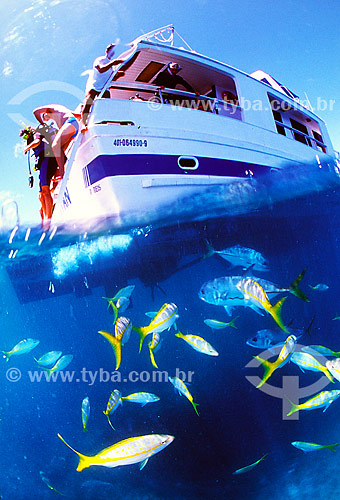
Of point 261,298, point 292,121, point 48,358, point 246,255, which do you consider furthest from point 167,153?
point 292,121

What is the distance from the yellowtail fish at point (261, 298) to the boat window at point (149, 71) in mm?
9036

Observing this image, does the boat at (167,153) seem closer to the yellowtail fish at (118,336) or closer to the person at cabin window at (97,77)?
the person at cabin window at (97,77)

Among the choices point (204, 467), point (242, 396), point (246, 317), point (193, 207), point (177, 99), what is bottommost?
point (204, 467)

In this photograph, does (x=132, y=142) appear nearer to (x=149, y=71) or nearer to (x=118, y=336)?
(x=118, y=336)

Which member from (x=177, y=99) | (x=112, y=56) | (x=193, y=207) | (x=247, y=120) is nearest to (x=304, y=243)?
(x=247, y=120)

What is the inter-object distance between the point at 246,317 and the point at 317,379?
18.4 feet

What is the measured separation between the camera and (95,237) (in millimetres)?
7691

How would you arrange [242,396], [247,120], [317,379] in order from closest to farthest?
[247,120] < [317,379] < [242,396]

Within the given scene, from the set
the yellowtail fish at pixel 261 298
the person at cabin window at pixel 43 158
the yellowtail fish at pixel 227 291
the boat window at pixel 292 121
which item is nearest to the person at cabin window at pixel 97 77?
the person at cabin window at pixel 43 158

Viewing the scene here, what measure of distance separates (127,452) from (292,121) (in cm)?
1460

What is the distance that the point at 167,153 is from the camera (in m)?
6.15

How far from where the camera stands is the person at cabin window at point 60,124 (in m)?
6.52

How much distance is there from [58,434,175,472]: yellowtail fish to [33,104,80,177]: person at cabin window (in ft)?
20.8

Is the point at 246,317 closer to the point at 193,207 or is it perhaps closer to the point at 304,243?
the point at 304,243
